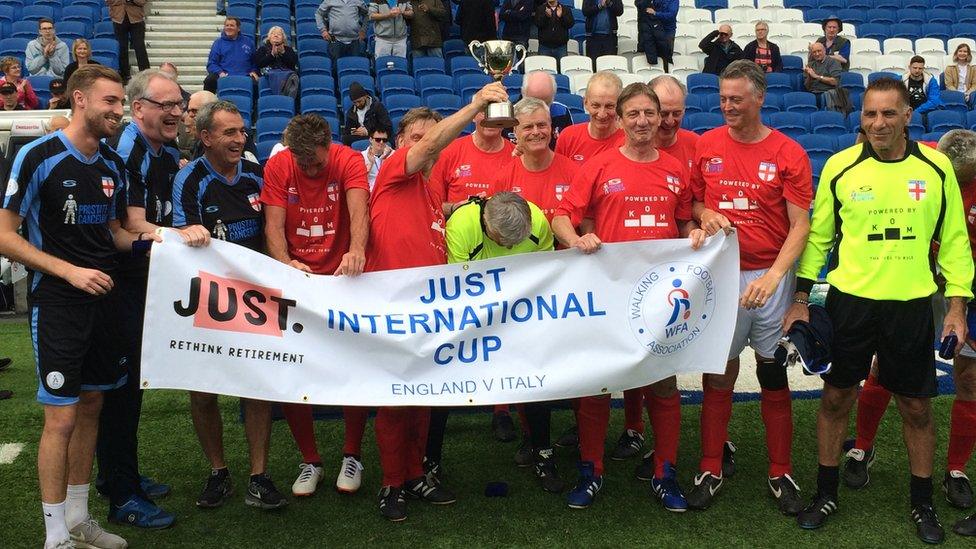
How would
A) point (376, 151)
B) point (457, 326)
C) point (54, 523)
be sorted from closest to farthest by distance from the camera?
1. point (54, 523)
2. point (457, 326)
3. point (376, 151)

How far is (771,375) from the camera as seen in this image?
424 cm

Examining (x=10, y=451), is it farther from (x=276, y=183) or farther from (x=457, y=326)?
(x=457, y=326)

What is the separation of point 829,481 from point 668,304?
3.71 ft

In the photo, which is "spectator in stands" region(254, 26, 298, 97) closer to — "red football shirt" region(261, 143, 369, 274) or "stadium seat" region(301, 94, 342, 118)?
"stadium seat" region(301, 94, 342, 118)

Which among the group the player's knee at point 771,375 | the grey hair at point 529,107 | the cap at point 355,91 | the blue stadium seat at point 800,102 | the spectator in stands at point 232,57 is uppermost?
the spectator in stands at point 232,57

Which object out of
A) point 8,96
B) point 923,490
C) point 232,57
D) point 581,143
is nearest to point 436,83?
point 232,57

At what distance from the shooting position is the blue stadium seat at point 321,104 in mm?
10867

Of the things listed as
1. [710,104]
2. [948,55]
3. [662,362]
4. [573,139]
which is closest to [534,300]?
[662,362]

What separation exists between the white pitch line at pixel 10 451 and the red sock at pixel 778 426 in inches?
161

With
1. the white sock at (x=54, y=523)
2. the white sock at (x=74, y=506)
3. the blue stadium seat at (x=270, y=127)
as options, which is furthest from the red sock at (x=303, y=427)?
the blue stadium seat at (x=270, y=127)

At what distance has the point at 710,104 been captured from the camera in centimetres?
1212

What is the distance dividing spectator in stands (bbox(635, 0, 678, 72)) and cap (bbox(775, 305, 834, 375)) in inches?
404

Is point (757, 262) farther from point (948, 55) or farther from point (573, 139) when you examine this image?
point (948, 55)

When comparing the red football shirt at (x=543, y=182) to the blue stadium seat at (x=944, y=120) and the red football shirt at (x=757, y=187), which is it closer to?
the red football shirt at (x=757, y=187)
